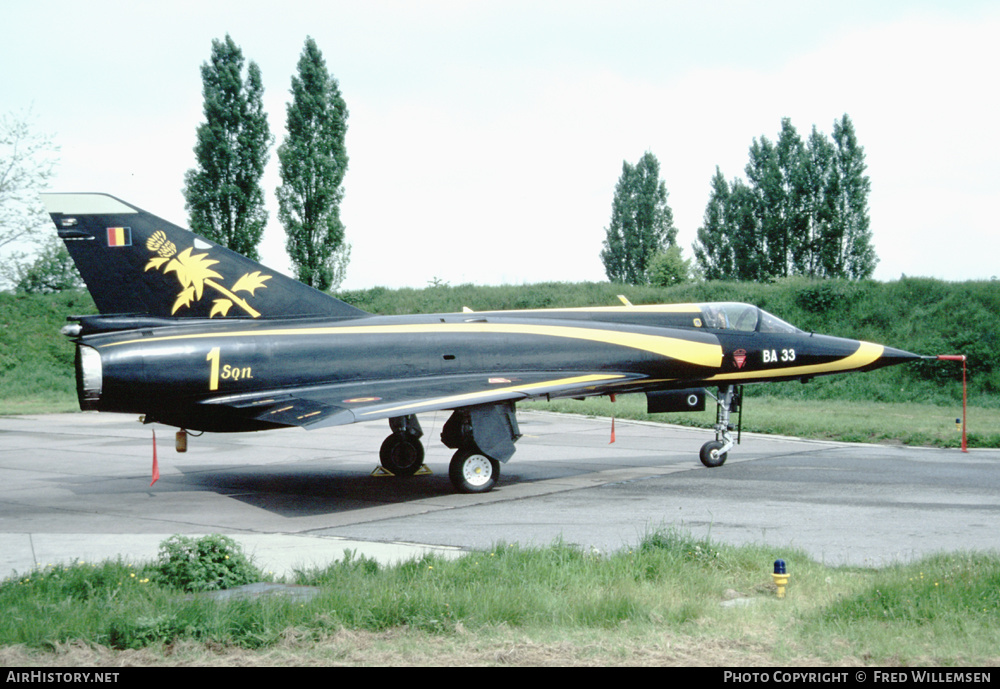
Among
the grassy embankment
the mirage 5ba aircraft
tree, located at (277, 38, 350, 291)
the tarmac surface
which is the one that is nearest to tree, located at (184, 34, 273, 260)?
tree, located at (277, 38, 350, 291)

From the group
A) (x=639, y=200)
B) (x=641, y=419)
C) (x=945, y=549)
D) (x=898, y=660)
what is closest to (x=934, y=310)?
(x=641, y=419)

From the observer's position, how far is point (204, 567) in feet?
23.4

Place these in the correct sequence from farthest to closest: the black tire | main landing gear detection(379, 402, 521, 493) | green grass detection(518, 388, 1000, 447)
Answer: green grass detection(518, 388, 1000, 447)
the black tire
main landing gear detection(379, 402, 521, 493)

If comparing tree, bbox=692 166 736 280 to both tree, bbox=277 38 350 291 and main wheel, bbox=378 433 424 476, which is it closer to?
tree, bbox=277 38 350 291

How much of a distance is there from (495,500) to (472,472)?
2.54 feet

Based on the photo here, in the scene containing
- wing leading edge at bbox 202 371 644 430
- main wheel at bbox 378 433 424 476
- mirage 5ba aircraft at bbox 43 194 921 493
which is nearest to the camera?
wing leading edge at bbox 202 371 644 430

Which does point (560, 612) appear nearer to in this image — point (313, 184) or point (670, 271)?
point (313, 184)

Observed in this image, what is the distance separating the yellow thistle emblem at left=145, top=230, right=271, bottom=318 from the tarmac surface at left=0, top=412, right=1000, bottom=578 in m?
2.89

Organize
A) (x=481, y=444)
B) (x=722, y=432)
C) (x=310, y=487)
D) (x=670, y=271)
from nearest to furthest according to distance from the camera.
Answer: (x=481, y=444) → (x=310, y=487) → (x=722, y=432) → (x=670, y=271)

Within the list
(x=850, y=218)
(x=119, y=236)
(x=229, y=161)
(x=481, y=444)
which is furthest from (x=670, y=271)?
(x=119, y=236)

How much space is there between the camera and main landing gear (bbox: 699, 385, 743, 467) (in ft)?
52.1

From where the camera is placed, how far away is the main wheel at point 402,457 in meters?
15.3

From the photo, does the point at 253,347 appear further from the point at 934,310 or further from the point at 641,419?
the point at 934,310

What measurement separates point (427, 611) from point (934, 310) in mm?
34609
